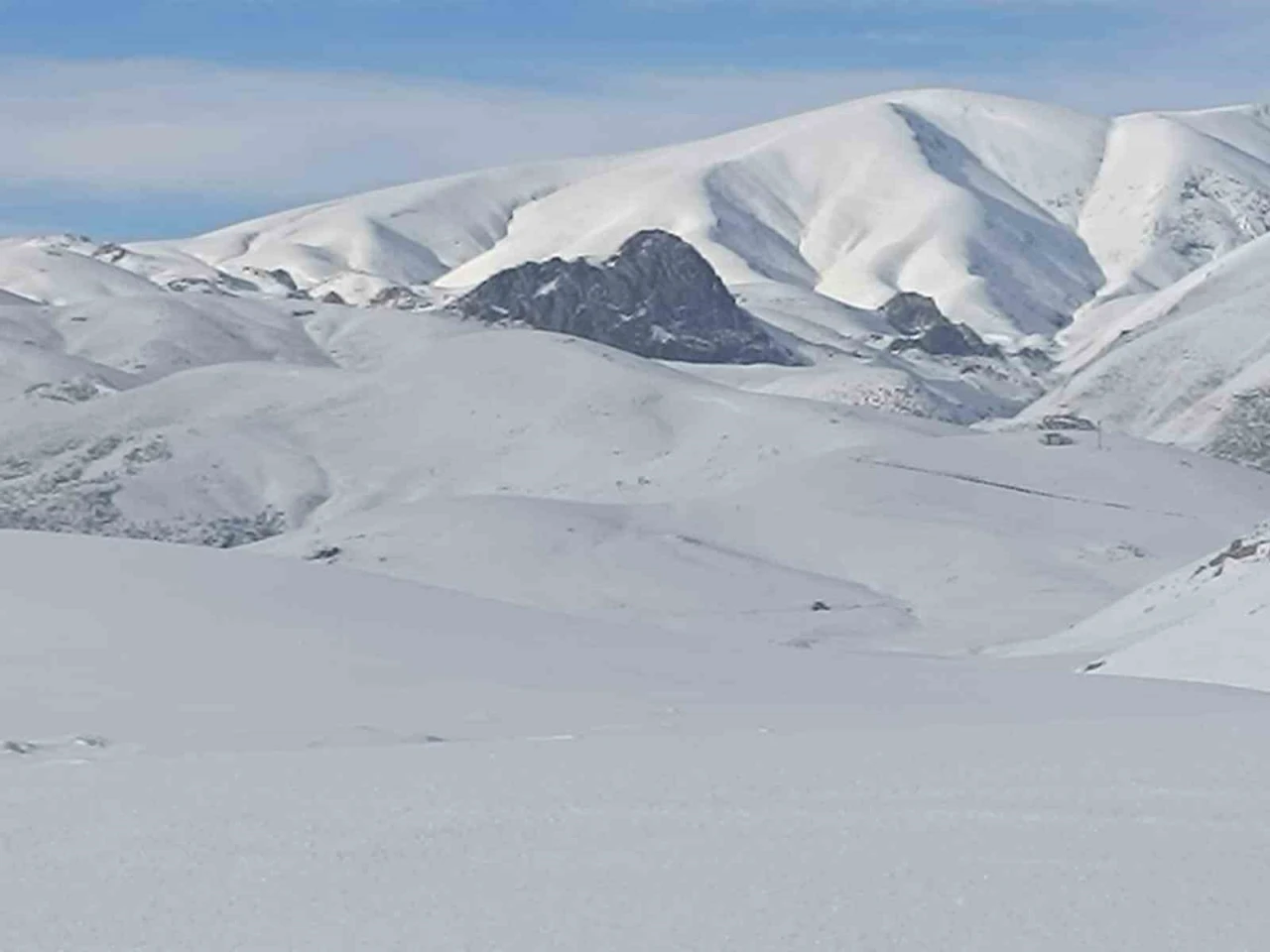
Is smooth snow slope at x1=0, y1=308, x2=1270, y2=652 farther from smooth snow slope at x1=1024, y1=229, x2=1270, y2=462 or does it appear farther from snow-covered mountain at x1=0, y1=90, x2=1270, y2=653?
smooth snow slope at x1=1024, y1=229, x2=1270, y2=462

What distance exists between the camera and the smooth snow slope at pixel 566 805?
7895 mm

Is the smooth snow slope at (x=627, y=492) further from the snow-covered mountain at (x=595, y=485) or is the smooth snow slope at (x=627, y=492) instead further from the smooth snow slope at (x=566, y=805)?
the smooth snow slope at (x=566, y=805)

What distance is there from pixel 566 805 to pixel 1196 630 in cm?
1973

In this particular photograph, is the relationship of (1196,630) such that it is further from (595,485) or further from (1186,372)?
(1186,372)

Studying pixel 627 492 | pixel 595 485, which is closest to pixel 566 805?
pixel 627 492

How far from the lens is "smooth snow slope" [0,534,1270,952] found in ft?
25.9

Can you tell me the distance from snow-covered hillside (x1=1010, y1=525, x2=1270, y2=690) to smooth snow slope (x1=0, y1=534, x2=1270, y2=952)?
7.85 m

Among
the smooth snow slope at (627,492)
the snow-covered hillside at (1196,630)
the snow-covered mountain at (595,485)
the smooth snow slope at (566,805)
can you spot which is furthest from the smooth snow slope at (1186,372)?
the smooth snow slope at (566,805)

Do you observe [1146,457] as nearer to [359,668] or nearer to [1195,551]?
[1195,551]

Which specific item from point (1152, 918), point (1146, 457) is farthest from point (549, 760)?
point (1146, 457)

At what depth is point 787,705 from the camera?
16.2 m

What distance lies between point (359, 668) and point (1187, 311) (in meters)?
181

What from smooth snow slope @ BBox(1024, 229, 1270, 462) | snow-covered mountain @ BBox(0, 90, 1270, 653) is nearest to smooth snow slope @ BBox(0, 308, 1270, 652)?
snow-covered mountain @ BBox(0, 90, 1270, 653)

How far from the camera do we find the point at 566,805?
9.98 meters
